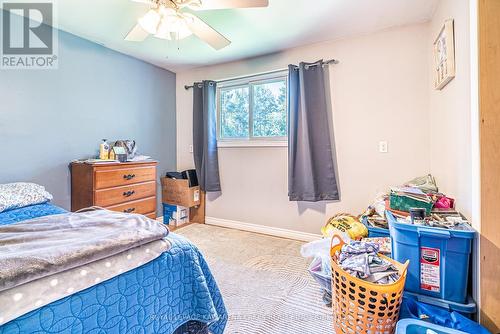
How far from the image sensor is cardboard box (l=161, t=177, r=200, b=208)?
333 centimetres

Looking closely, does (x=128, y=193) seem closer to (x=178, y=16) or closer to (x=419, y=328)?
(x=178, y=16)

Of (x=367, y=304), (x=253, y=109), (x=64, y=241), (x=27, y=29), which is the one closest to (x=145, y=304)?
(x=64, y=241)

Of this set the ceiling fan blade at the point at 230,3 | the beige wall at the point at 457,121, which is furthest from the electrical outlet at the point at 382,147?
the ceiling fan blade at the point at 230,3

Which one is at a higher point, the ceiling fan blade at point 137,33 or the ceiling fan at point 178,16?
the ceiling fan blade at point 137,33

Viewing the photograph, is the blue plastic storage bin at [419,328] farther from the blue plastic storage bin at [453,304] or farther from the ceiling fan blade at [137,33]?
the ceiling fan blade at [137,33]

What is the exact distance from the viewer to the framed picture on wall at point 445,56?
5.13 feet

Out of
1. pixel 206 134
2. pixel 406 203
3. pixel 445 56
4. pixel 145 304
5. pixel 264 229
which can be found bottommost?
pixel 264 229

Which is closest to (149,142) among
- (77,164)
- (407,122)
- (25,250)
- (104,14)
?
(77,164)

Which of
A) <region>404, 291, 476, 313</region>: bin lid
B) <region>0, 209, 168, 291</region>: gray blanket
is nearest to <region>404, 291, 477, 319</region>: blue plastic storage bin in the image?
<region>404, 291, 476, 313</region>: bin lid

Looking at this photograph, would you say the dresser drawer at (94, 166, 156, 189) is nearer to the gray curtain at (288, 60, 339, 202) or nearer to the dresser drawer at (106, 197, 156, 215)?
the dresser drawer at (106, 197, 156, 215)

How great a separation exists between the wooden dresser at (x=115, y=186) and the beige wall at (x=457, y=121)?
2827 mm

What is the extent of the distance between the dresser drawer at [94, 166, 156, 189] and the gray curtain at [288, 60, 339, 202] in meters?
1.68

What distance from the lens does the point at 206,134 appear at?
130 inches

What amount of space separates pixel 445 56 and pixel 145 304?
2.23 m
